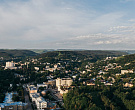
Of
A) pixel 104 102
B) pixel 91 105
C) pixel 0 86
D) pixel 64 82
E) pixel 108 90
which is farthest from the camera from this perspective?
pixel 64 82

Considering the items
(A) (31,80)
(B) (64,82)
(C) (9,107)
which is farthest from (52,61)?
(C) (9,107)

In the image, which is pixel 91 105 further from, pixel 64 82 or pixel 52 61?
pixel 52 61

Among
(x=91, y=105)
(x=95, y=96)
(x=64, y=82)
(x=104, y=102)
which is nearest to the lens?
(x=91, y=105)

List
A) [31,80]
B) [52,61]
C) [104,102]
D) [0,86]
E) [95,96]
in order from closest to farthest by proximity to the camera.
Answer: [104,102] < [95,96] < [0,86] < [31,80] < [52,61]

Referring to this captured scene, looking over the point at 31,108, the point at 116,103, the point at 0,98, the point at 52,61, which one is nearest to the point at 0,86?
the point at 0,98

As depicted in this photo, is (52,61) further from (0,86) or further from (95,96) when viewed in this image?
(95,96)

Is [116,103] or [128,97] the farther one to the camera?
[128,97]

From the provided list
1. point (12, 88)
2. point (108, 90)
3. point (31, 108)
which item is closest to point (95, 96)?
point (108, 90)

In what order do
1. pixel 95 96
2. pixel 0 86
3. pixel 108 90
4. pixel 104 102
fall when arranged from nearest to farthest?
pixel 104 102, pixel 95 96, pixel 108 90, pixel 0 86

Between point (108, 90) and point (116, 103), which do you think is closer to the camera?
point (116, 103)
